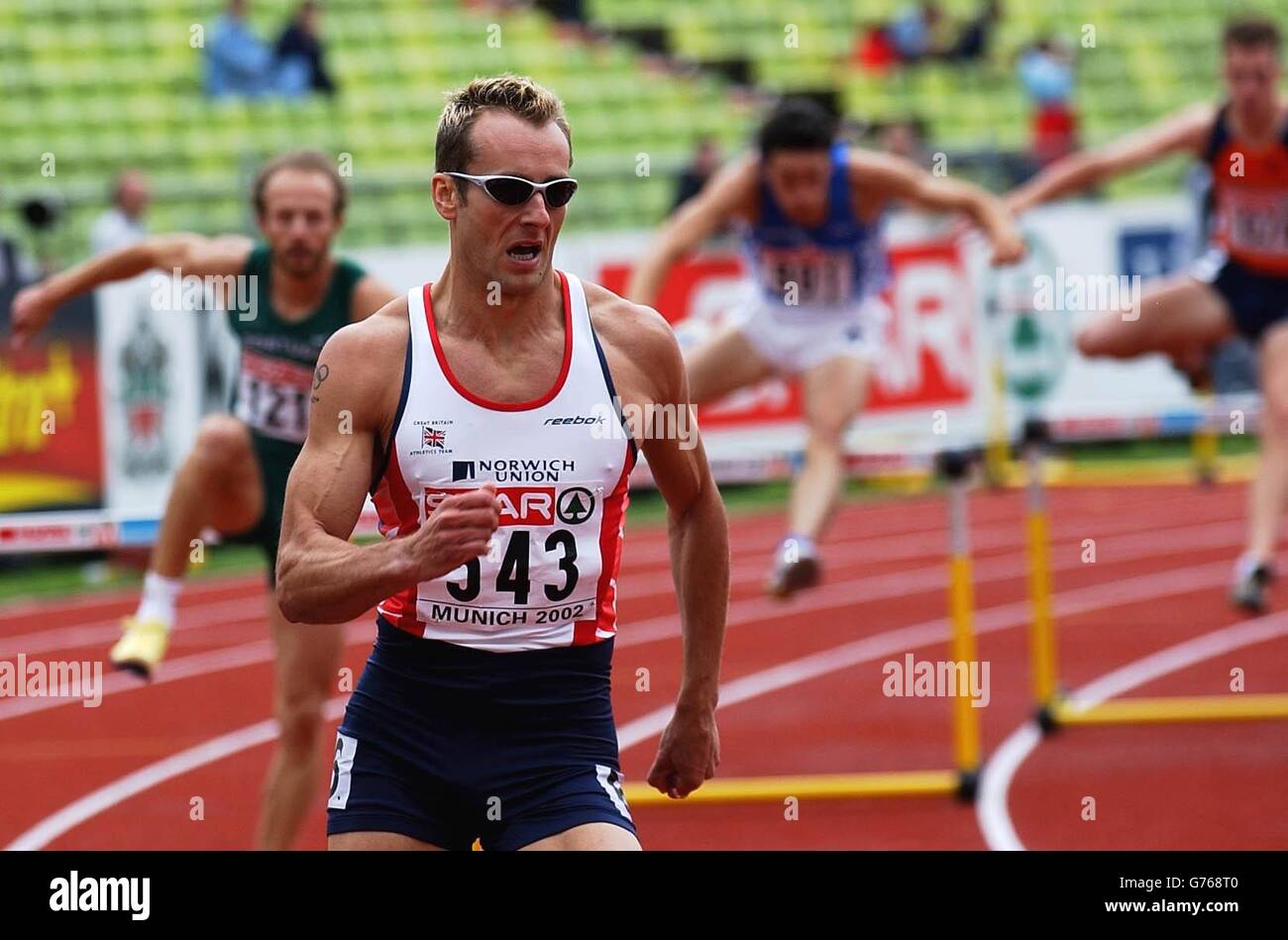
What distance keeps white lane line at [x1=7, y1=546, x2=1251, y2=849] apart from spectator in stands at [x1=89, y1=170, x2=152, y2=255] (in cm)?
478

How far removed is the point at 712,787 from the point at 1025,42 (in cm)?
1486

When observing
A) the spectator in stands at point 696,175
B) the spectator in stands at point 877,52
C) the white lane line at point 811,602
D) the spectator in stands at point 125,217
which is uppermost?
the spectator in stands at point 877,52

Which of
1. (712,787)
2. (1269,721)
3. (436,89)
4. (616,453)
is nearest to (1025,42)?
(436,89)

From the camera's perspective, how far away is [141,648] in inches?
266

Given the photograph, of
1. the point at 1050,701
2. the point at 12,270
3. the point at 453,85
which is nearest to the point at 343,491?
the point at 1050,701

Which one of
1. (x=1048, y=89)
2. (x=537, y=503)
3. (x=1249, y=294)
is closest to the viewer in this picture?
(x=537, y=503)

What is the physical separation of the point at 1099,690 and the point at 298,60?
10258mm

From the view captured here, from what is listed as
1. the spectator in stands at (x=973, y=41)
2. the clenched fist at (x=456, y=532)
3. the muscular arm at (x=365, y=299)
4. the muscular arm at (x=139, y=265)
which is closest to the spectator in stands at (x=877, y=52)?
the spectator in stands at (x=973, y=41)

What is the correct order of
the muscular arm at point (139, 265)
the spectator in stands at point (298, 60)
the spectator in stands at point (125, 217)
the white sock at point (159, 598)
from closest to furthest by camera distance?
the muscular arm at point (139, 265), the white sock at point (159, 598), the spectator in stands at point (125, 217), the spectator in stands at point (298, 60)

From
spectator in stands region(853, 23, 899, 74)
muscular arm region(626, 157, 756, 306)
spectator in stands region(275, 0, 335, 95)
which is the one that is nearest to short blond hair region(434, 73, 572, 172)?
muscular arm region(626, 157, 756, 306)

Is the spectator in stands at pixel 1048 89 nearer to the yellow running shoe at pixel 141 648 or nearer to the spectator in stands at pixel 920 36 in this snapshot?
the spectator in stands at pixel 920 36

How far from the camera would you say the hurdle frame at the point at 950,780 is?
770 cm

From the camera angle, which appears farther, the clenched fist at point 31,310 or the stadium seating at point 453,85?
the stadium seating at point 453,85

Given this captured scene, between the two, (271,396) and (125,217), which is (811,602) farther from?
(271,396)
